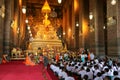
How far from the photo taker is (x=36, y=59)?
2064 centimetres

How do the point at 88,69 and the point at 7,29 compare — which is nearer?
the point at 88,69

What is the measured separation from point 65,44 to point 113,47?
21465mm

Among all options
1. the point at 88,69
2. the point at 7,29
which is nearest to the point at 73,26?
the point at 7,29

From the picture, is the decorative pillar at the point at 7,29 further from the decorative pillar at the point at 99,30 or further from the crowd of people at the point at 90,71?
the crowd of people at the point at 90,71

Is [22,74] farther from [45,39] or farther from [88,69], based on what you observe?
[45,39]

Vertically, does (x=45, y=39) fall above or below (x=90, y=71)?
above

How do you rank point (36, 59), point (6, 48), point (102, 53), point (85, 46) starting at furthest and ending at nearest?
point (85, 46) < point (36, 59) < point (6, 48) < point (102, 53)

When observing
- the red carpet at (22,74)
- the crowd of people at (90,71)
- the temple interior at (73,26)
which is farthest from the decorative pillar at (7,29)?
the crowd of people at (90,71)

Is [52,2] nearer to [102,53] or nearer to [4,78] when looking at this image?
[102,53]

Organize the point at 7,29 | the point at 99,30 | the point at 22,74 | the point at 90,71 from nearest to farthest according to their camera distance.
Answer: the point at 90,71, the point at 22,74, the point at 99,30, the point at 7,29

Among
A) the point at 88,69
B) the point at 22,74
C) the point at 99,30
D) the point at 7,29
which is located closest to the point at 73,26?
the point at 99,30

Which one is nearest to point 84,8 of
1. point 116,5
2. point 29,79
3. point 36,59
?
point 36,59

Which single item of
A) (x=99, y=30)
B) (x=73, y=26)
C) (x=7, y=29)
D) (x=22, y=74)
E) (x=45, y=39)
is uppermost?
(x=73, y=26)

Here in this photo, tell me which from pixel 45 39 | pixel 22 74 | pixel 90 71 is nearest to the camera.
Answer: pixel 90 71
